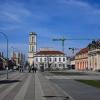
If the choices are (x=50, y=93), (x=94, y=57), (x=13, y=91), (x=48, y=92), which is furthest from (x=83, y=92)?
(x=94, y=57)

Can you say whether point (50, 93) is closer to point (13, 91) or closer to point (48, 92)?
point (48, 92)

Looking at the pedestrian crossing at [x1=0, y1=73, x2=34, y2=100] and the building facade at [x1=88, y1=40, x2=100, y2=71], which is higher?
the building facade at [x1=88, y1=40, x2=100, y2=71]

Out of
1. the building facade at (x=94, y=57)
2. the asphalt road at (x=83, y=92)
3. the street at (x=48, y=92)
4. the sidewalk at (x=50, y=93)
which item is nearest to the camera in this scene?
the sidewalk at (x=50, y=93)

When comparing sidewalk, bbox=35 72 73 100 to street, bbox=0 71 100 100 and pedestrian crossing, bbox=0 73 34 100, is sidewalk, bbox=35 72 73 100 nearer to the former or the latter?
street, bbox=0 71 100 100

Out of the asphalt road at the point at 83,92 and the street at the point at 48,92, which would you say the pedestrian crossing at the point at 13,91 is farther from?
the asphalt road at the point at 83,92

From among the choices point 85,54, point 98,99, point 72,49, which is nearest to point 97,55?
point 72,49

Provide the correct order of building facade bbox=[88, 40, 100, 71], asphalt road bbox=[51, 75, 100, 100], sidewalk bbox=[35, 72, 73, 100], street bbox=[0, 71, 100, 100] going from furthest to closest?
1. building facade bbox=[88, 40, 100, 71]
2. asphalt road bbox=[51, 75, 100, 100]
3. street bbox=[0, 71, 100, 100]
4. sidewalk bbox=[35, 72, 73, 100]

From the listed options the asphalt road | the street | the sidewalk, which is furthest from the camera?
the asphalt road

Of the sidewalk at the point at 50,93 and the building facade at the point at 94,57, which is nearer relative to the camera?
the sidewalk at the point at 50,93

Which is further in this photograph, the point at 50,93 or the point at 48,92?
the point at 48,92

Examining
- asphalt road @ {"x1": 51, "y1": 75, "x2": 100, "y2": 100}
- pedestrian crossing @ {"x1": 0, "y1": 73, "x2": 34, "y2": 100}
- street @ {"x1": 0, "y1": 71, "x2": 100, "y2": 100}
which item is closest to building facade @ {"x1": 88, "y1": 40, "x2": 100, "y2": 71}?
pedestrian crossing @ {"x1": 0, "y1": 73, "x2": 34, "y2": 100}

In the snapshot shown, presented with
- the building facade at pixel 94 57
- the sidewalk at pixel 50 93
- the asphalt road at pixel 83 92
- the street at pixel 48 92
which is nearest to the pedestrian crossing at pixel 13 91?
the street at pixel 48 92

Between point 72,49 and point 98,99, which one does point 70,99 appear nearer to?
point 98,99

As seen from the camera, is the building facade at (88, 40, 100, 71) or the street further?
the building facade at (88, 40, 100, 71)
